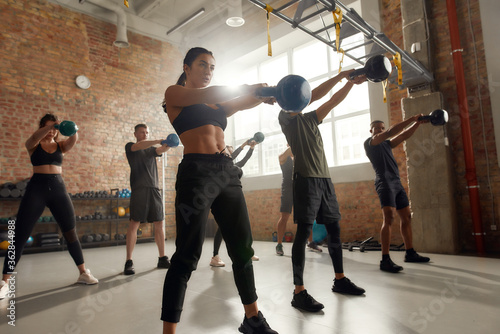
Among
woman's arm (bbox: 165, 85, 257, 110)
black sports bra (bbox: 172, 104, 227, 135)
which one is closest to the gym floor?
black sports bra (bbox: 172, 104, 227, 135)

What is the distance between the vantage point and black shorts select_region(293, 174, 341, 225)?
226 centimetres

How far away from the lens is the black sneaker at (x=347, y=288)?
2320mm

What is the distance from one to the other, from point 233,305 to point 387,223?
1.93 m

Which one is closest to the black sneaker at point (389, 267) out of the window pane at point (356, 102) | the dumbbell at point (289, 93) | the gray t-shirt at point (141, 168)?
the dumbbell at point (289, 93)

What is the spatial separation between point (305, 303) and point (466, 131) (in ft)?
12.4

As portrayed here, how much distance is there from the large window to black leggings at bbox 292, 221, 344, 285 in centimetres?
408

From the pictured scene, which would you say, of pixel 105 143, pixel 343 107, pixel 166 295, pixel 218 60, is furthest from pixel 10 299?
pixel 218 60

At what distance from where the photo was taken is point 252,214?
753 cm

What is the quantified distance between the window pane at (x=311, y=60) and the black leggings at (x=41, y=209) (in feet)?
18.8

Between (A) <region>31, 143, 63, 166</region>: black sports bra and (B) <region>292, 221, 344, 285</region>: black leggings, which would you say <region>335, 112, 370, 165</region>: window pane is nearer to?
(B) <region>292, 221, 344, 285</region>: black leggings

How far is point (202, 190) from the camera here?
55.9 inches

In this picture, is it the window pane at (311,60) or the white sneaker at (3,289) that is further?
the window pane at (311,60)

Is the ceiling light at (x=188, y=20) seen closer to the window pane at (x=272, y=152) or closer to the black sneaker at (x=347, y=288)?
the window pane at (x=272, y=152)

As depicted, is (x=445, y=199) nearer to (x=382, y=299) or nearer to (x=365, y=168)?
(x=365, y=168)
